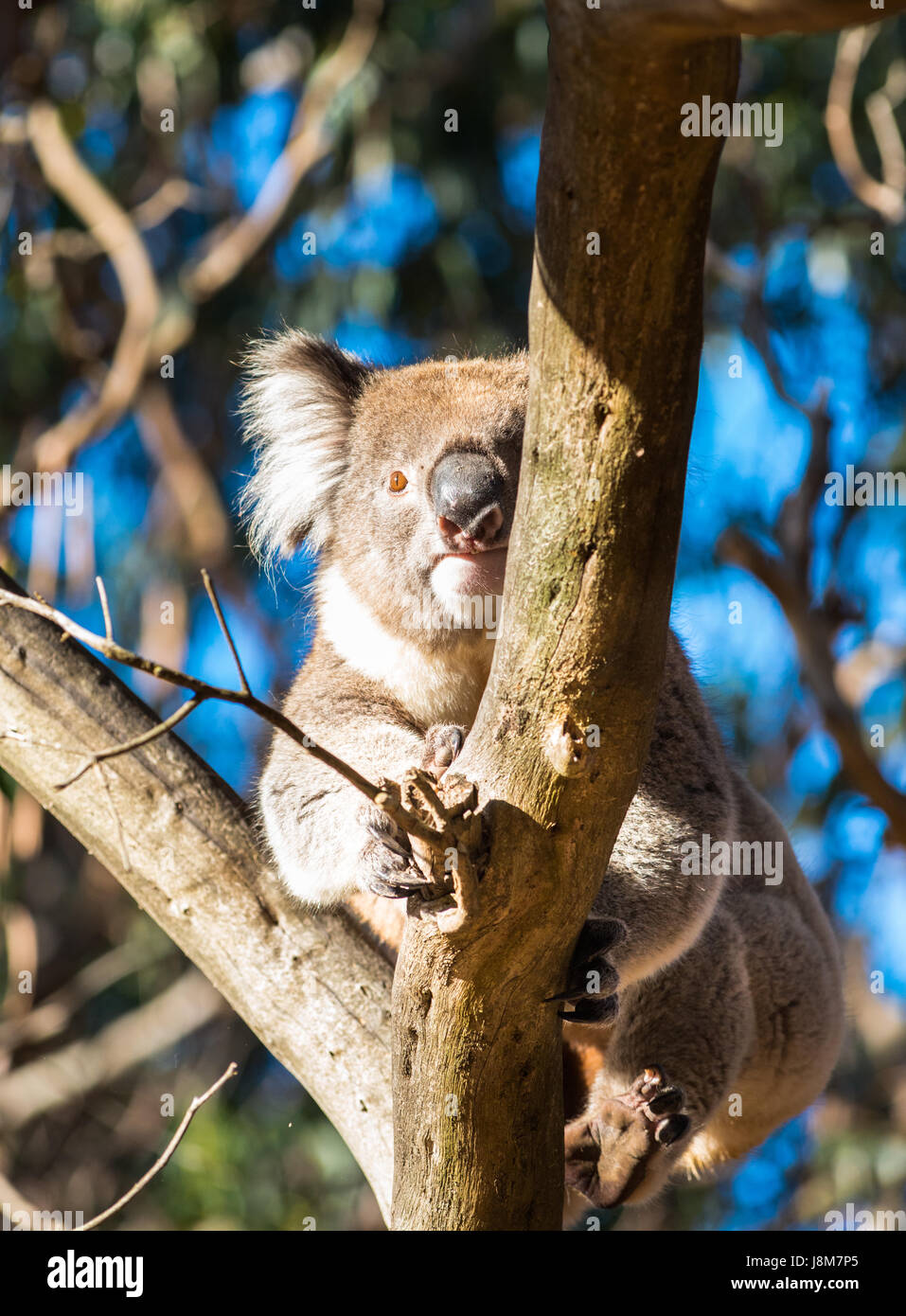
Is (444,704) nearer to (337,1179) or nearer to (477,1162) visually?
(477,1162)

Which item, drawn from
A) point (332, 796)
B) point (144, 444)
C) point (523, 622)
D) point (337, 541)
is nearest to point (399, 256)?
point (144, 444)

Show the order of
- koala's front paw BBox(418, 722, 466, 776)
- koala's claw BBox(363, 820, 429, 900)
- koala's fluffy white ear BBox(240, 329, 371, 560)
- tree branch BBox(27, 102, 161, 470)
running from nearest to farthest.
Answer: koala's claw BBox(363, 820, 429, 900)
koala's front paw BBox(418, 722, 466, 776)
koala's fluffy white ear BBox(240, 329, 371, 560)
tree branch BBox(27, 102, 161, 470)

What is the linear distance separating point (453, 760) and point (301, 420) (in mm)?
1420

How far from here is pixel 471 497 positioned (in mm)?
2758

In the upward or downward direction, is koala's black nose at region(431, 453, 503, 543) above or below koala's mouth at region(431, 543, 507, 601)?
above

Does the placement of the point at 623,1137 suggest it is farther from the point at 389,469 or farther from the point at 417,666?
the point at 389,469

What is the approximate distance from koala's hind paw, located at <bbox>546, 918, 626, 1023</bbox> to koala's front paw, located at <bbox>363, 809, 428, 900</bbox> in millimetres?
313

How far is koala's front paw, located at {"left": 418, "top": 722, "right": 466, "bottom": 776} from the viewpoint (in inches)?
98.7

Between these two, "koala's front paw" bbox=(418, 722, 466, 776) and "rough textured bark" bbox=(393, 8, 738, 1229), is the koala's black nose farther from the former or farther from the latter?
"rough textured bark" bbox=(393, 8, 738, 1229)

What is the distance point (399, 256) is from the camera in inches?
328

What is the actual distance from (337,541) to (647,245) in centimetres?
184

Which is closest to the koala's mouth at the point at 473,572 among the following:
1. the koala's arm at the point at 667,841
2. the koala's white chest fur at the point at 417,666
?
the koala's white chest fur at the point at 417,666

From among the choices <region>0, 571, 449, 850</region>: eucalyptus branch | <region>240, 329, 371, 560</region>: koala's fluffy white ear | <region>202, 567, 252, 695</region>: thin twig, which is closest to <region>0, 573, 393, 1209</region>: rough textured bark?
<region>240, 329, 371, 560</region>: koala's fluffy white ear

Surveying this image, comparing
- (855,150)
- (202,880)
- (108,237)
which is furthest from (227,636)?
(108,237)
